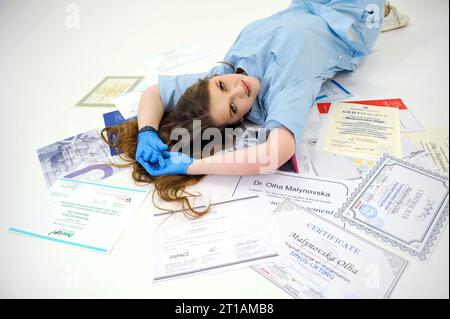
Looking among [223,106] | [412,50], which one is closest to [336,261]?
Answer: [223,106]

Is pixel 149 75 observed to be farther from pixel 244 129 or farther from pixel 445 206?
pixel 445 206

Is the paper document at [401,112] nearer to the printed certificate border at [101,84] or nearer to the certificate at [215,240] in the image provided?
the certificate at [215,240]

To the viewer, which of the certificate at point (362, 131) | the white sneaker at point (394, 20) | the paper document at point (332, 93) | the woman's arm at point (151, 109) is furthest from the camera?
the white sneaker at point (394, 20)

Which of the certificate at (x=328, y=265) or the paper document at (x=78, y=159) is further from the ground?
the paper document at (x=78, y=159)

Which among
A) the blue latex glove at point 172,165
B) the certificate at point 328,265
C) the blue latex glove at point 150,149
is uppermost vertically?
the blue latex glove at point 150,149

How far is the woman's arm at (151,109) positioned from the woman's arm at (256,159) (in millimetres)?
226

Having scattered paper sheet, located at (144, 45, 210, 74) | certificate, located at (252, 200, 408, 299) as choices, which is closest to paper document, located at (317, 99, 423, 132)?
certificate, located at (252, 200, 408, 299)

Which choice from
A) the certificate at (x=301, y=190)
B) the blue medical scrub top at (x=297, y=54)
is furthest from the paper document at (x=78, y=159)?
the certificate at (x=301, y=190)

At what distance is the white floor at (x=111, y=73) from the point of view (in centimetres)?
59

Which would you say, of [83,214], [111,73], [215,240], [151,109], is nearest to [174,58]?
[111,73]

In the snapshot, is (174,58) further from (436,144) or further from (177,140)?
(436,144)

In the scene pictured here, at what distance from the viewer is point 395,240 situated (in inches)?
23.6

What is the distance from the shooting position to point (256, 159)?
0.74 m

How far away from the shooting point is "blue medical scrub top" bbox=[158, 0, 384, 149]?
2.79 feet
